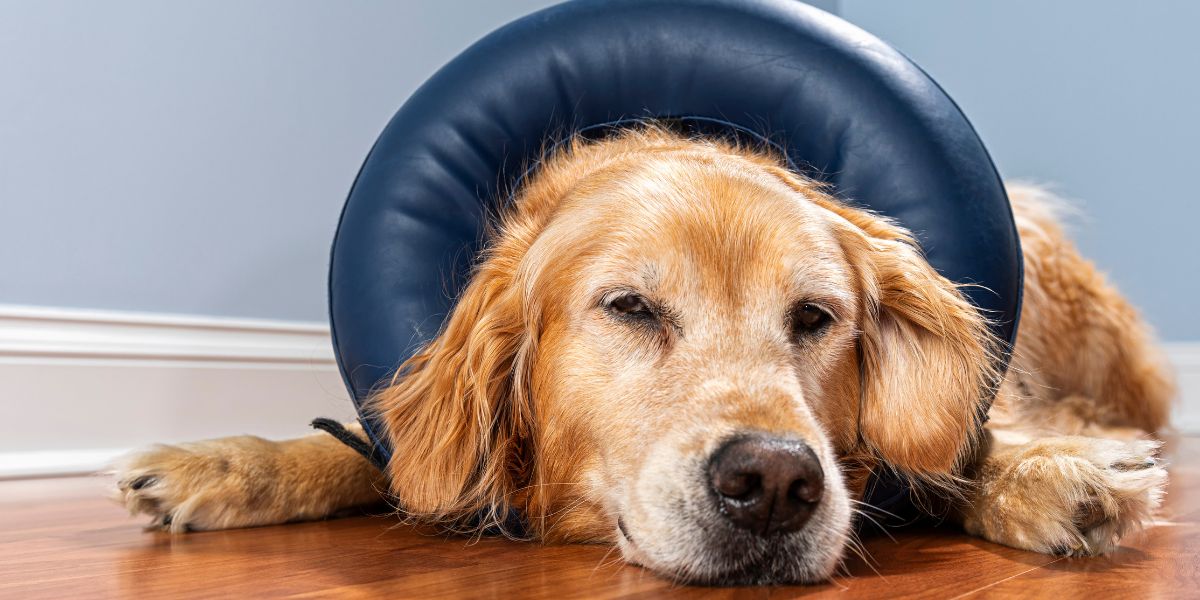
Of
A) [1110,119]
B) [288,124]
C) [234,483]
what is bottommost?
[234,483]

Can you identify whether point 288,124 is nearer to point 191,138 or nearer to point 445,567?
point 191,138

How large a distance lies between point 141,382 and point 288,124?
1.16 metres

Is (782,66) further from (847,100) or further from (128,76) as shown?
(128,76)

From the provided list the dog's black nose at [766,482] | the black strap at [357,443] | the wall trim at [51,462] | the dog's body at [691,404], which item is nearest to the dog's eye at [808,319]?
the dog's body at [691,404]

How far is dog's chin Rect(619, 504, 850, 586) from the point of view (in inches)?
63.2

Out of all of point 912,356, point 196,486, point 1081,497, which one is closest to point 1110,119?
point 912,356

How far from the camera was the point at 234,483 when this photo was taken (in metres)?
2.24

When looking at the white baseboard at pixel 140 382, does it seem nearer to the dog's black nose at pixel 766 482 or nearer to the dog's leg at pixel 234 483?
the dog's leg at pixel 234 483

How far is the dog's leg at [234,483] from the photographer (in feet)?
7.23

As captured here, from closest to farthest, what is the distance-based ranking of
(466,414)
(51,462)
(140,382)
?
(466,414) < (51,462) < (140,382)

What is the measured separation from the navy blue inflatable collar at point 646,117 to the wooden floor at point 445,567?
27 centimetres

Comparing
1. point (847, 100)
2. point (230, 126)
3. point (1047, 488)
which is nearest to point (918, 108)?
point (847, 100)

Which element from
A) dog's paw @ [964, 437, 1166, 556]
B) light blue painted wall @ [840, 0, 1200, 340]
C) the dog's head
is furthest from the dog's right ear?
light blue painted wall @ [840, 0, 1200, 340]

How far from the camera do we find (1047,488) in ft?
6.29
